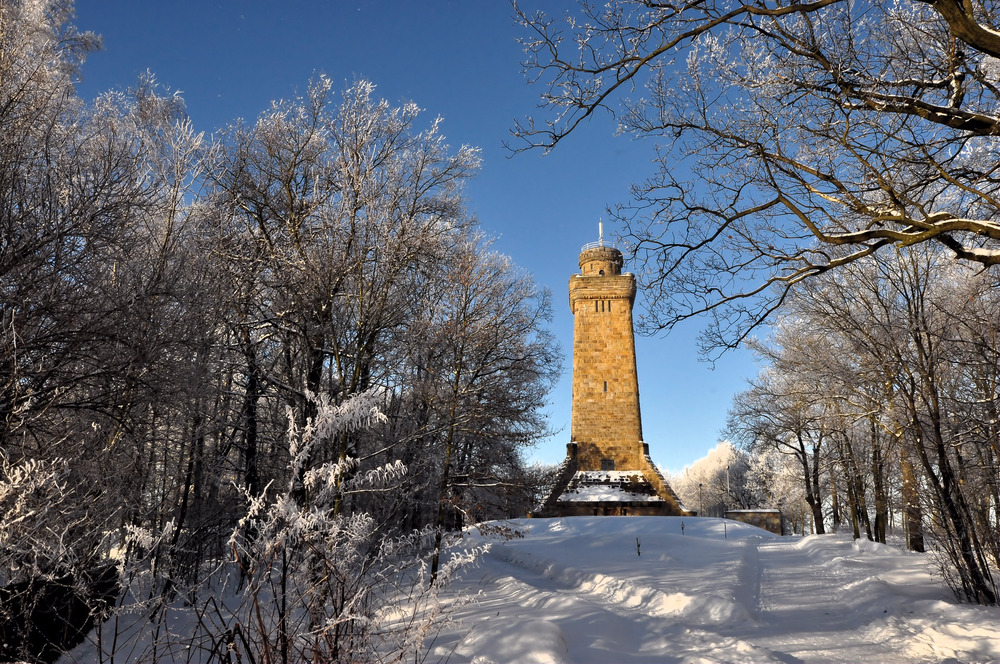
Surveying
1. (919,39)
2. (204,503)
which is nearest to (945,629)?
(919,39)

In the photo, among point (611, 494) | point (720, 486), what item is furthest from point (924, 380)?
point (720, 486)

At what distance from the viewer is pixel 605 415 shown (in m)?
30.9

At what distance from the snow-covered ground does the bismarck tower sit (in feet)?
33.6

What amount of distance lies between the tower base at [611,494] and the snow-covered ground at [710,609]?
997cm

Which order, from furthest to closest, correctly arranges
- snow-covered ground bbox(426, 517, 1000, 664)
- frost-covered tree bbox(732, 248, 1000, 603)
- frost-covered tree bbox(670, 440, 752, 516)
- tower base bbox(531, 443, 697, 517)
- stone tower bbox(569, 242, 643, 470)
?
frost-covered tree bbox(670, 440, 752, 516) < stone tower bbox(569, 242, 643, 470) < tower base bbox(531, 443, 697, 517) < frost-covered tree bbox(732, 248, 1000, 603) < snow-covered ground bbox(426, 517, 1000, 664)

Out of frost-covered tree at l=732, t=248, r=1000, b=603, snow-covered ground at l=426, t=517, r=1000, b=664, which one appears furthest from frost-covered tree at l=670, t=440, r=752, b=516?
snow-covered ground at l=426, t=517, r=1000, b=664

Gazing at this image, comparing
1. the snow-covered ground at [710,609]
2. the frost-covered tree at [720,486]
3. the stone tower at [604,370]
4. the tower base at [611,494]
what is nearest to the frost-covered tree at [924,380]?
the snow-covered ground at [710,609]

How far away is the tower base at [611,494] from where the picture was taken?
2792 cm

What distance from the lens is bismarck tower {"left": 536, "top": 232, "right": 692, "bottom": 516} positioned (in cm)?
2822

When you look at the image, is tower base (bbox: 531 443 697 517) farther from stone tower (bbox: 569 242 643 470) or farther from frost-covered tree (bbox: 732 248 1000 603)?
frost-covered tree (bbox: 732 248 1000 603)

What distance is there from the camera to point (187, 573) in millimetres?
11039

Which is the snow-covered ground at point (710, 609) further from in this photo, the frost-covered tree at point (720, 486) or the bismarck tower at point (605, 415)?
the frost-covered tree at point (720, 486)

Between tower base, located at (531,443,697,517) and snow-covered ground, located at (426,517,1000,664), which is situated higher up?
tower base, located at (531,443,697,517)

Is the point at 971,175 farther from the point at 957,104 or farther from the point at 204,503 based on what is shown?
the point at 204,503
